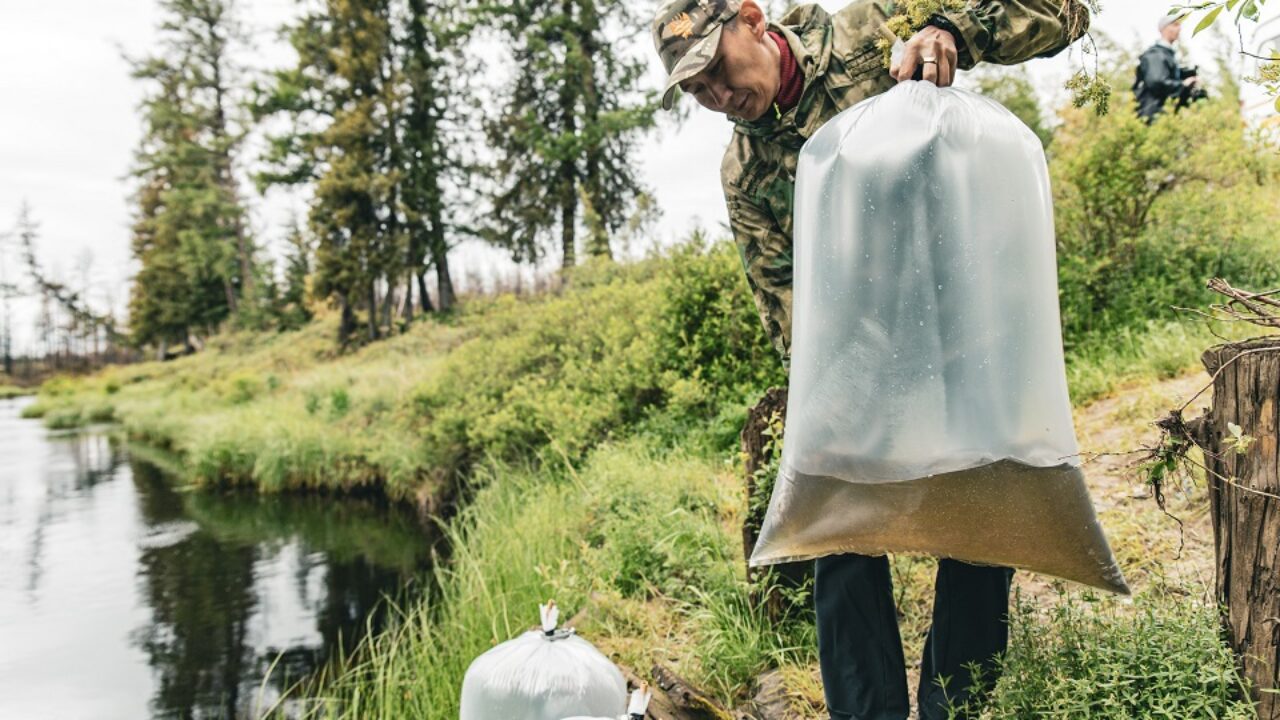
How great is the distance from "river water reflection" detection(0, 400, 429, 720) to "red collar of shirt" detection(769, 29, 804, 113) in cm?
306

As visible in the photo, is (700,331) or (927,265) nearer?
(927,265)

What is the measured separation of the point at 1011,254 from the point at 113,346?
49.2 metres

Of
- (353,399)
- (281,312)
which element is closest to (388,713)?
(353,399)

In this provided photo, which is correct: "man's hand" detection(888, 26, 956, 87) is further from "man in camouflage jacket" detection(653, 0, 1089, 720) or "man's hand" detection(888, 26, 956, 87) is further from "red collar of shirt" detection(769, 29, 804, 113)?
"red collar of shirt" detection(769, 29, 804, 113)

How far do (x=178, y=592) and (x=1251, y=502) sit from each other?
747 cm

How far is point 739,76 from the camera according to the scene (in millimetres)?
1891

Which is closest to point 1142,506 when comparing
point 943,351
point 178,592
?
point 943,351

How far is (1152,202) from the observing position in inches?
200

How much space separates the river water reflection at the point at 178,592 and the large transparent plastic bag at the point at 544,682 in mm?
1659

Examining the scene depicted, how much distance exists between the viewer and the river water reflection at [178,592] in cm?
518

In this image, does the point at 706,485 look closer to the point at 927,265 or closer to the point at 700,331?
the point at 700,331

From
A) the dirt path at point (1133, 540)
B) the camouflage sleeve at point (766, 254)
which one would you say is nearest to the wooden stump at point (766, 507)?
the dirt path at point (1133, 540)

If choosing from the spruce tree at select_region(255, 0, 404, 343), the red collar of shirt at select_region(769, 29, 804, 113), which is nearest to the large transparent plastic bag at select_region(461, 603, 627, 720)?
the red collar of shirt at select_region(769, 29, 804, 113)

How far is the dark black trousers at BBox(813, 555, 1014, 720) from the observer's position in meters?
1.80
